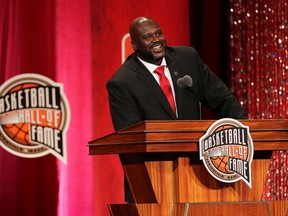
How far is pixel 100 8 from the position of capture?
166 inches

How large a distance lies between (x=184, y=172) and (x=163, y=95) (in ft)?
1.25

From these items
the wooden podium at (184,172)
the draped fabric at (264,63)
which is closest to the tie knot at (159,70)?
the wooden podium at (184,172)

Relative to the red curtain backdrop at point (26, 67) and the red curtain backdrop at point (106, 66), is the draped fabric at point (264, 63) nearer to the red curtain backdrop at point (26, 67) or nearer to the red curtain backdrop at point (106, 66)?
the red curtain backdrop at point (106, 66)

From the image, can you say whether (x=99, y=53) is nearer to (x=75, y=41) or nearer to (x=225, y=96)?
(x=75, y=41)

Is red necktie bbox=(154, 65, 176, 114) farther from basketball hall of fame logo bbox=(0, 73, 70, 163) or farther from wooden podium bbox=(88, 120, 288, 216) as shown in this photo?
basketball hall of fame logo bbox=(0, 73, 70, 163)

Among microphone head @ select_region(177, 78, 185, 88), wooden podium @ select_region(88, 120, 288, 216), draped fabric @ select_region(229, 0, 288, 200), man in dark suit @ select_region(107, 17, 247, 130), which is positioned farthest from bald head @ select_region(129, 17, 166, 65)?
draped fabric @ select_region(229, 0, 288, 200)

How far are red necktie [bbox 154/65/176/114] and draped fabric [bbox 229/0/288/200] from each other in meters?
1.91

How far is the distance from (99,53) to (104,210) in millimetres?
885

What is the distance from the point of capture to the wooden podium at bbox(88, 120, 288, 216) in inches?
86.8

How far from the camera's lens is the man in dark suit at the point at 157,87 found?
2564 millimetres

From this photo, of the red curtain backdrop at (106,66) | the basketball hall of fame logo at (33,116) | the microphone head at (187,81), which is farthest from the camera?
the red curtain backdrop at (106,66)

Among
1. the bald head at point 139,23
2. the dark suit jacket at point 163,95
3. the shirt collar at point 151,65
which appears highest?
the bald head at point 139,23

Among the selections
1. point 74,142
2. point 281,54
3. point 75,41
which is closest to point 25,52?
point 75,41

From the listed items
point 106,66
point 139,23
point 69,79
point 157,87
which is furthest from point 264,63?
point 157,87
